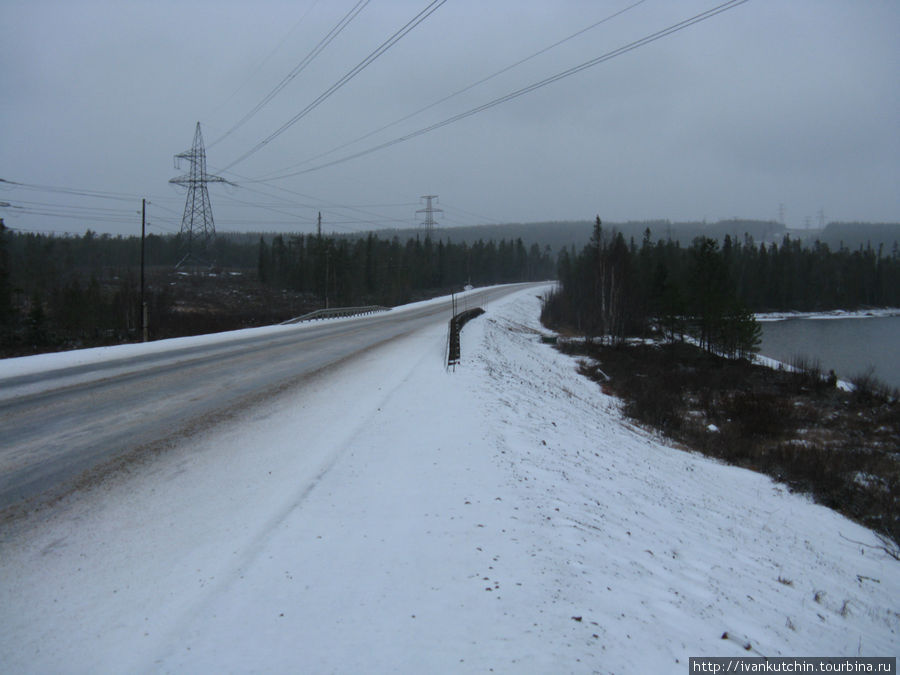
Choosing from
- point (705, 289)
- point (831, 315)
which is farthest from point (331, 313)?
point (831, 315)

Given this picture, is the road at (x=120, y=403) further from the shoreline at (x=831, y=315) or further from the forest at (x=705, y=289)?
the shoreline at (x=831, y=315)

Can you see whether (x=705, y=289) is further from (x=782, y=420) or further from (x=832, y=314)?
(x=832, y=314)

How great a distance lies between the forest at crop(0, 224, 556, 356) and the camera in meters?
40.6

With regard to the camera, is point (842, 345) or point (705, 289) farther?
point (842, 345)

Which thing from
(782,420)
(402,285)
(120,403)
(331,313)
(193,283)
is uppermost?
(402,285)

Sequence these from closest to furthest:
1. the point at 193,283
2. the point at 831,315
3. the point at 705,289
→ the point at 705,289, the point at 193,283, the point at 831,315

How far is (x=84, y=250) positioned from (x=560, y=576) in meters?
162

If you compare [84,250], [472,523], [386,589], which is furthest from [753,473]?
[84,250]

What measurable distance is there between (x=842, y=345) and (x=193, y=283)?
82341mm

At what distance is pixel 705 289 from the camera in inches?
1913

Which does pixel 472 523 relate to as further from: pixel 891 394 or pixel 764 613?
pixel 891 394

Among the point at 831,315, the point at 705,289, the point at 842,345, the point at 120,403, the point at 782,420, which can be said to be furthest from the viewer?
the point at 831,315

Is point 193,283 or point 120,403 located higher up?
point 193,283

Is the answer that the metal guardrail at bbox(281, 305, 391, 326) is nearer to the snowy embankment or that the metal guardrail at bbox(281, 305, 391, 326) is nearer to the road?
the road
